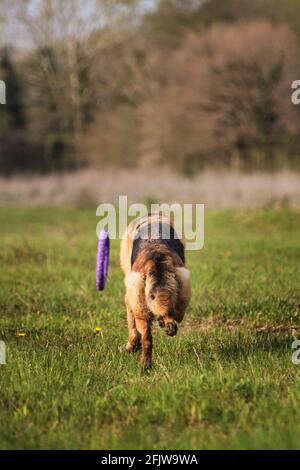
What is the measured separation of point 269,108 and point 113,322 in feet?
85.8

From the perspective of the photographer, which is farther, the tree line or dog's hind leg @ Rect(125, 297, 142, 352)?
the tree line

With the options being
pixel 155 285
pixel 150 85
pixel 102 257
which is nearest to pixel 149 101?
pixel 150 85

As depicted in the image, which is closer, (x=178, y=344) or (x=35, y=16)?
(x=178, y=344)

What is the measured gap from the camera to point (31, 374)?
208 inches

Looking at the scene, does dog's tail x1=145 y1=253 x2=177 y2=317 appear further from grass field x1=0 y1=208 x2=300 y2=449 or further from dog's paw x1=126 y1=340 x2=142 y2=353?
dog's paw x1=126 y1=340 x2=142 y2=353

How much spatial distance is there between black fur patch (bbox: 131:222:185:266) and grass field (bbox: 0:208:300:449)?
35.7 inches

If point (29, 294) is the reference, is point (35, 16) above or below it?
above

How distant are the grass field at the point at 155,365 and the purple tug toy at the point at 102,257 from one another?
1.38 feet

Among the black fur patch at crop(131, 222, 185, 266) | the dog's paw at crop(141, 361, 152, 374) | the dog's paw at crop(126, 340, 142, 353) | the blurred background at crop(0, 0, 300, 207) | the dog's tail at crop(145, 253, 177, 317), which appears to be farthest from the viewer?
the blurred background at crop(0, 0, 300, 207)

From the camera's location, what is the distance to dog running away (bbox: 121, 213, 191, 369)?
519 centimetres

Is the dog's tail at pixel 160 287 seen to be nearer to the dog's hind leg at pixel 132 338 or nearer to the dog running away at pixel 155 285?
the dog running away at pixel 155 285

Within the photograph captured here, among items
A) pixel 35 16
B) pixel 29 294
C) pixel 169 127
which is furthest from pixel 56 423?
pixel 35 16

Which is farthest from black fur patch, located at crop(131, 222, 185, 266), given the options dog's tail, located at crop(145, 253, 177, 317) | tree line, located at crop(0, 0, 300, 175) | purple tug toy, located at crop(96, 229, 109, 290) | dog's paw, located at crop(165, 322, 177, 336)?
tree line, located at crop(0, 0, 300, 175)

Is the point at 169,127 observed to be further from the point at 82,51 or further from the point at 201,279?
the point at 201,279
